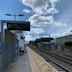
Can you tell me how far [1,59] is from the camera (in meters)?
14.3

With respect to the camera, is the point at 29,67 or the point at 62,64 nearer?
the point at 29,67

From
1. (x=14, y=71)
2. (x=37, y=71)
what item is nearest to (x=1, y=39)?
(x=14, y=71)

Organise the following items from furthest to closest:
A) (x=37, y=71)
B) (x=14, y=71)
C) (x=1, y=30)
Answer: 1. (x=37, y=71)
2. (x=14, y=71)
3. (x=1, y=30)

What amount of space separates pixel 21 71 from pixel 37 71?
2.02 m

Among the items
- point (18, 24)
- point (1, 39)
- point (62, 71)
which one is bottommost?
point (62, 71)

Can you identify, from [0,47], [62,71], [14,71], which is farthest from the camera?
[62,71]

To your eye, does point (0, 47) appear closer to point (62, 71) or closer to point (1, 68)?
point (1, 68)

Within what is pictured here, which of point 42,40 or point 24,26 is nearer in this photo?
point 24,26

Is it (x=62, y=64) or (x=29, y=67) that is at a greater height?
(x=29, y=67)

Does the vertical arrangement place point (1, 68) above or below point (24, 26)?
below

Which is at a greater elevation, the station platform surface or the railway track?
the station platform surface

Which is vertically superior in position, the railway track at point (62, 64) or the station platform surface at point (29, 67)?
the station platform surface at point (29, 67)

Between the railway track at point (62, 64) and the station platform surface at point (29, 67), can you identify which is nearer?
the station platform surface at point (29, 67)

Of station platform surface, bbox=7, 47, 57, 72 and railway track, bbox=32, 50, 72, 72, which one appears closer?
station platform surface, bbox=7, 47, 57, 72
